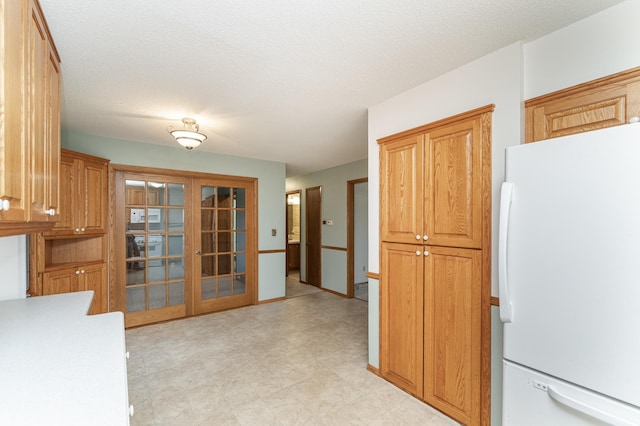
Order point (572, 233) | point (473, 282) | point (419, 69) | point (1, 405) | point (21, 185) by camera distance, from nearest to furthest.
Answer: point (1, 405)
point (21, 185)
point (572, 233)
point (473, 282)
point (419, 69)

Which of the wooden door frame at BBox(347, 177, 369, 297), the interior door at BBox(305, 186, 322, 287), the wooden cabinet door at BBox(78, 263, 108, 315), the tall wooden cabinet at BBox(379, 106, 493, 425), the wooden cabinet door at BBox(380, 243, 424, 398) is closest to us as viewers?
the tall wooden cabinet at BBox(379, 106, 493, 425)

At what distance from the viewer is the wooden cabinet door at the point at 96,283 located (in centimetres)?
314

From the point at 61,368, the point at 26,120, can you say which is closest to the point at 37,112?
the point at 26,120

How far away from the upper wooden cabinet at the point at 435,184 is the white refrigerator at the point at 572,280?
44cm

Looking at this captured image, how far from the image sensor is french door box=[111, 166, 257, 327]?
376 centimetres

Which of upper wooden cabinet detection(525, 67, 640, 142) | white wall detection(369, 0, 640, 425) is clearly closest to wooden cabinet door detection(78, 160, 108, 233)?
white wall detection(369, 0, 640, 425)

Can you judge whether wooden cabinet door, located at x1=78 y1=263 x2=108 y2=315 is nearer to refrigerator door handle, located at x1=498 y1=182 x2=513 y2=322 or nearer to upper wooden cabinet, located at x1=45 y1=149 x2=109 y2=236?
upper wooden cabinet, located at x1=45 y1=149 x2=109 y2=236

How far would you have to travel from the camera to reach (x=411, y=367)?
87.6 inches

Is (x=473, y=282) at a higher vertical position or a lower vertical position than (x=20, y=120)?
lower

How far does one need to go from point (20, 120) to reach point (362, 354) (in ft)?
10.0

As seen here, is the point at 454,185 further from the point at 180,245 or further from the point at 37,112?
the point at 180,245

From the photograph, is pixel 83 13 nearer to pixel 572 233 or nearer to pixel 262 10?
pixel 262 10

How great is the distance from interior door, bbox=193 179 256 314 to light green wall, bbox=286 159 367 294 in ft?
5.17

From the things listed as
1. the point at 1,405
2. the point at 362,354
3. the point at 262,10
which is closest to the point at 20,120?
the point at 1,405
